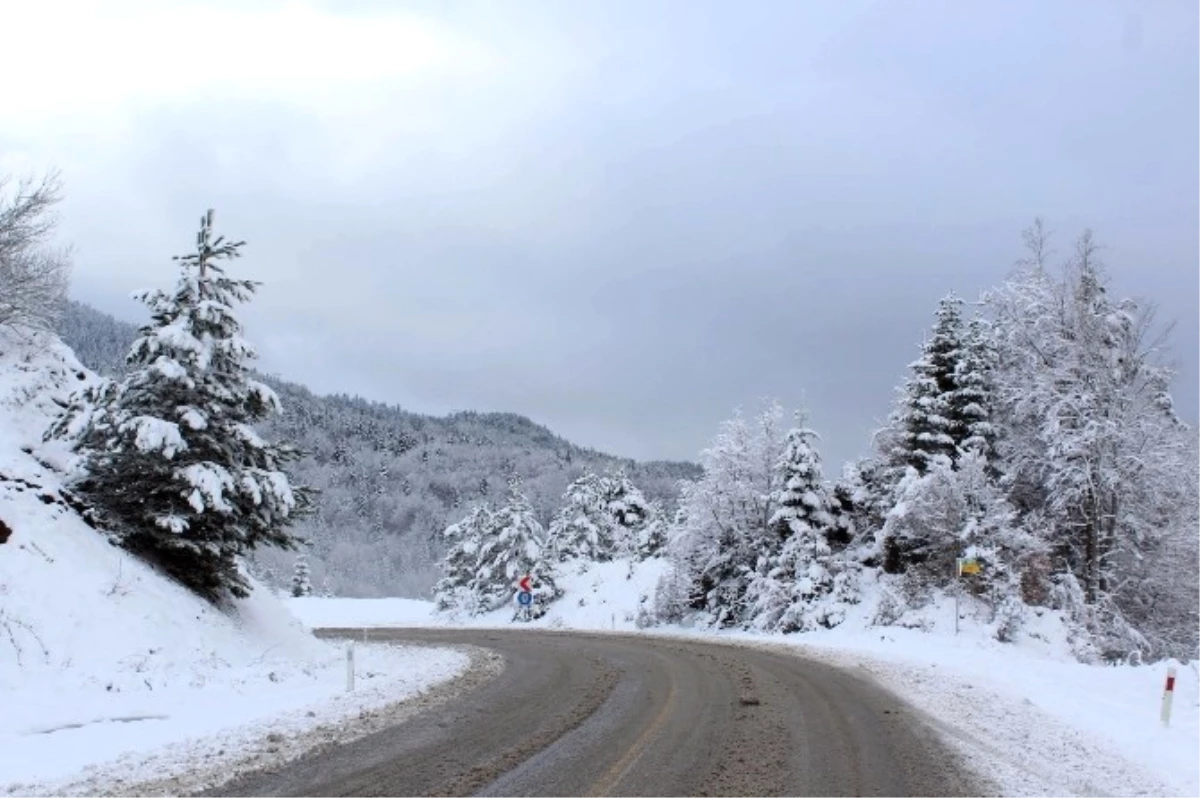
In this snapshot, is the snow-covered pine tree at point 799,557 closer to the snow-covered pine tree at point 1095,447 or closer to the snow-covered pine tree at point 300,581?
the snow-covered pine tree at point 1095,447

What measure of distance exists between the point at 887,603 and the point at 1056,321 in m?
11.5

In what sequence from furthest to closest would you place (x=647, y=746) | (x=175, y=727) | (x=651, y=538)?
(x=651, y=538)
(x=175, y=727)
(x=647, y=746)

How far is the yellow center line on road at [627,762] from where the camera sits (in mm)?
8227

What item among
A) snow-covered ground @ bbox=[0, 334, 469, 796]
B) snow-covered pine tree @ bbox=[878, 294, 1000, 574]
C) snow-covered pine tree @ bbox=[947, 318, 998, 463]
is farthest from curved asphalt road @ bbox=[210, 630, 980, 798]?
snow-covered pine tree @ bbox=[947, 318, 998, 463]

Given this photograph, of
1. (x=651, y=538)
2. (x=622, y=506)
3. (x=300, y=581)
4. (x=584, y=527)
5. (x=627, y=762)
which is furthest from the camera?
(x=300, y=581)

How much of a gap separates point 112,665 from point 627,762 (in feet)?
25.8

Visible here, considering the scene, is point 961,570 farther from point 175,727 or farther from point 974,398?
point 175,727

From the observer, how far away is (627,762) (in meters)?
9.34

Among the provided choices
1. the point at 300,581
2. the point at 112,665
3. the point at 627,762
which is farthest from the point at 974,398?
the point at 300,581

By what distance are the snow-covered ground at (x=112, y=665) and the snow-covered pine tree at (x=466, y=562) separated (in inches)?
1314

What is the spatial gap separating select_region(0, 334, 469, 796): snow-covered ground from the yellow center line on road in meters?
3.46

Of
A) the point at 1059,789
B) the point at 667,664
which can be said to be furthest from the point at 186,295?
the point at 1059,789

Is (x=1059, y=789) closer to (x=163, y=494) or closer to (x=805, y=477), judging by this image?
(x=163, y=494)

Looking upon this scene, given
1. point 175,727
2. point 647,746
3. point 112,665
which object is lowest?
point 175,727
